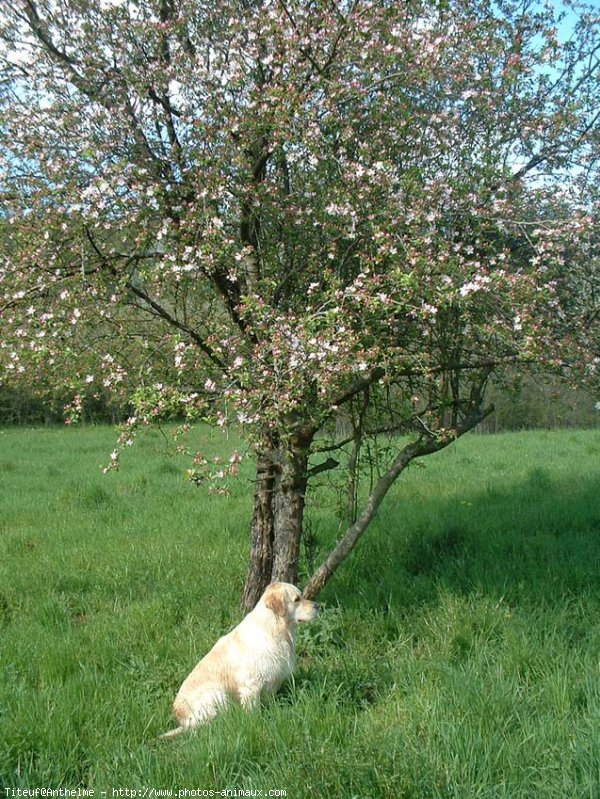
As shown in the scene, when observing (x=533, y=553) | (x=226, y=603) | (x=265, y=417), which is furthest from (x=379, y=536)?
(x=265, y=417)

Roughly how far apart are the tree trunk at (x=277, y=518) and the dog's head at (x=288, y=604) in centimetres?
126

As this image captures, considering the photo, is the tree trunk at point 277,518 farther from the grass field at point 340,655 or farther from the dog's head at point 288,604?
the dog's head at point 288,604

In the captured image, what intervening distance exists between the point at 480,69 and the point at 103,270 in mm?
4125

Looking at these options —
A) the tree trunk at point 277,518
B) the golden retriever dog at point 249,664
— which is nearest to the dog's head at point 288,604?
the golden retriever dog at point 249,664

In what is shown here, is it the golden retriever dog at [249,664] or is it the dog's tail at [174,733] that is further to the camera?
the golden retriever dog at [249,664]

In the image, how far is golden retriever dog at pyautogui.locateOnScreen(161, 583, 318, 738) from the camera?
5012 millimetres

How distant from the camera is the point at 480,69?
21.4ft

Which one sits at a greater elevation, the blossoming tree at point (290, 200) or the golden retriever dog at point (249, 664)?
the blossoming tree at point (290, 200)

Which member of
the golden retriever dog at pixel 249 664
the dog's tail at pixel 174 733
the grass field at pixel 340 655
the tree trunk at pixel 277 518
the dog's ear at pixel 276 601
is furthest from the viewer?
the tree trunk at pixel 277 518

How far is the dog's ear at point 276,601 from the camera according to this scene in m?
5.38

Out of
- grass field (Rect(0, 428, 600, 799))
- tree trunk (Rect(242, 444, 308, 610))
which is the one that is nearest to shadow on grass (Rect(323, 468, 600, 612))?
grass field (Rect(0, 428, 600, 799))

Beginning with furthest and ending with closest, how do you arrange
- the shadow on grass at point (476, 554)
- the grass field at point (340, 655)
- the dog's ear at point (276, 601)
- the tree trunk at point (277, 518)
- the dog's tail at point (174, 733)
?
the shadow on grass at point (476, 554) < the tree trunk at point (277, 518) < the dog's ear at point (276, 601) < the dog's tail at point (174, 733) < the grass field at point (340, 655)

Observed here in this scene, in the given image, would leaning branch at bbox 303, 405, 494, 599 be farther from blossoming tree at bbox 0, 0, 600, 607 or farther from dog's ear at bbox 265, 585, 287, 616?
dog's ear at bbox 265, 585, 287, 616

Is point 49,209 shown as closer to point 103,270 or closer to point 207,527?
point 103,270
